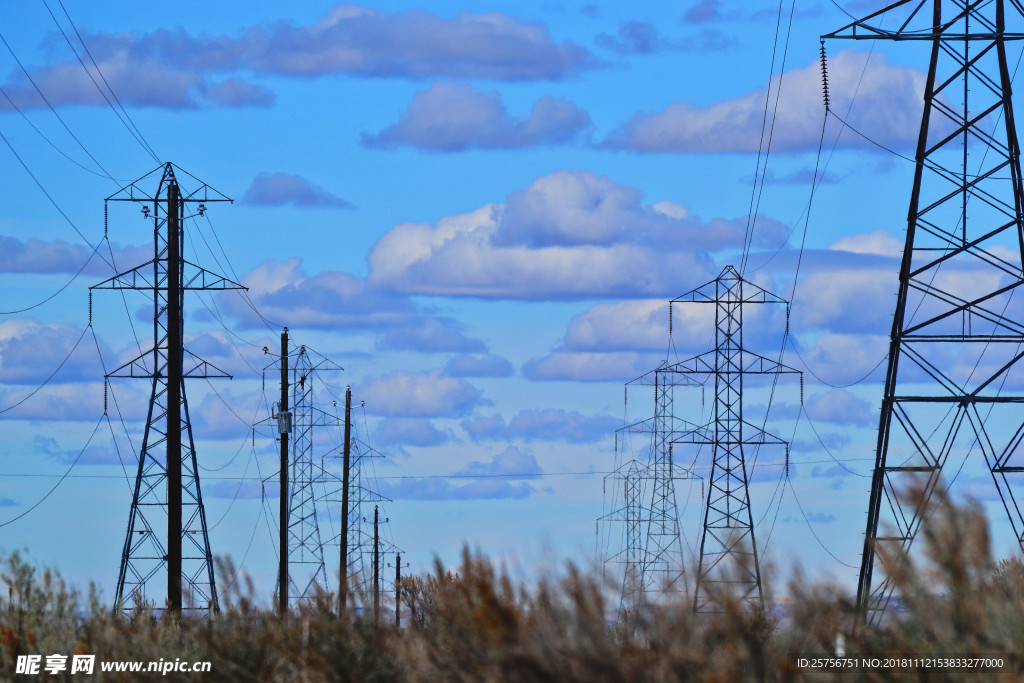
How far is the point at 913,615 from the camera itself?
923cm

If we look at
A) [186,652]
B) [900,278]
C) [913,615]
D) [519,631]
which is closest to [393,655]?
[186,652]

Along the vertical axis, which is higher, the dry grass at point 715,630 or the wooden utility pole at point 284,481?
the wooden utility pole at point 284,481

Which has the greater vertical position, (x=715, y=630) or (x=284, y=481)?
(x=284, y=481)

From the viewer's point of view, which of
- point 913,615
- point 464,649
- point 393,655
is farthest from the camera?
point 393,655

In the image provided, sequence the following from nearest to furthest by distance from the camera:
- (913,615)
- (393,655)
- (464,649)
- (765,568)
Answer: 1. (765,568)
2. (913,615)
3. (464,649)
4. (393,655)

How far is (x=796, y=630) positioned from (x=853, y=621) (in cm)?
41

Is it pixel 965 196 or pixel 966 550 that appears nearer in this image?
pixel 966 550

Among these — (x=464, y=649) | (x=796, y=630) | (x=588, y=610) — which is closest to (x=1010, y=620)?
(x=796, y=630)

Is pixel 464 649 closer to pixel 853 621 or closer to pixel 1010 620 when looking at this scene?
pixel 853 621

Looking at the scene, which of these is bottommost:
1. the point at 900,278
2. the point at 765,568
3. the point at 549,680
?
the point at 549,680

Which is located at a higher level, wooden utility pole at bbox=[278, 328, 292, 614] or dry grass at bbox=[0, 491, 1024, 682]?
wooden utility pole at bbox=[278, 328, 292, 614]

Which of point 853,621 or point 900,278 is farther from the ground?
point 900,278

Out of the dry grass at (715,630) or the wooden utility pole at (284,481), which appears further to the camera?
the wooden utility pole at (284,481)

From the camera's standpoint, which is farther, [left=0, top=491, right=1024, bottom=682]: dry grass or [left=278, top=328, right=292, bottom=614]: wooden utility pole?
[left=278, top=328, right=292, bottom=614]: wooden utility pole
